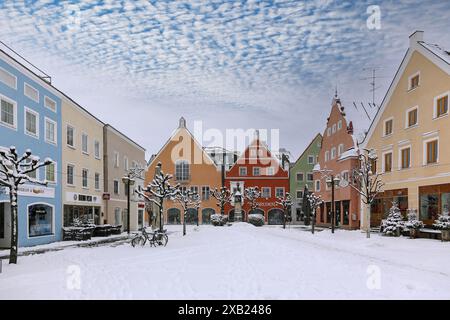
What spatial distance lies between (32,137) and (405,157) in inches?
947

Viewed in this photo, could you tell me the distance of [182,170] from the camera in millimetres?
51406

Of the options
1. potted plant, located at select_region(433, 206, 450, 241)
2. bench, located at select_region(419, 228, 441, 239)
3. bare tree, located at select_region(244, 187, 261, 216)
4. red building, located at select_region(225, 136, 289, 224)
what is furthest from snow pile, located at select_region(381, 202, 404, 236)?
red building, located at select_region(225, 136, 289, 224)

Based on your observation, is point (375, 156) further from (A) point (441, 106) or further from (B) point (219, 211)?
(B) point (219, 211)

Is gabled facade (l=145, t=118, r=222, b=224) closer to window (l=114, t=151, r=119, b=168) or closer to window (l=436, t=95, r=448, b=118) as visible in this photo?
window (l=114, t=151, r=119, b=168)

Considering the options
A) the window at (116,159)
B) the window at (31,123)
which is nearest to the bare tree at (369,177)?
the window at (31,123)

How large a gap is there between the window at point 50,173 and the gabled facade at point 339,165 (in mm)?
23652

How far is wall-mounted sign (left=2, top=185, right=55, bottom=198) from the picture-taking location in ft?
61.5

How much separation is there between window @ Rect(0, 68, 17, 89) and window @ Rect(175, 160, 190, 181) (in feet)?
110

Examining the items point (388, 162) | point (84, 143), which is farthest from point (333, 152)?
point (84, 143)

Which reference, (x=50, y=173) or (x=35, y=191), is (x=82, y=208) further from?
(x=35, y=191)

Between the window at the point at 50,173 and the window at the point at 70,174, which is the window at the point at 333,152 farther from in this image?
the window at the point at 50,173

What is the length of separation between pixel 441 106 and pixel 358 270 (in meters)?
15.8

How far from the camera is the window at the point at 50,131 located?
861 inches
